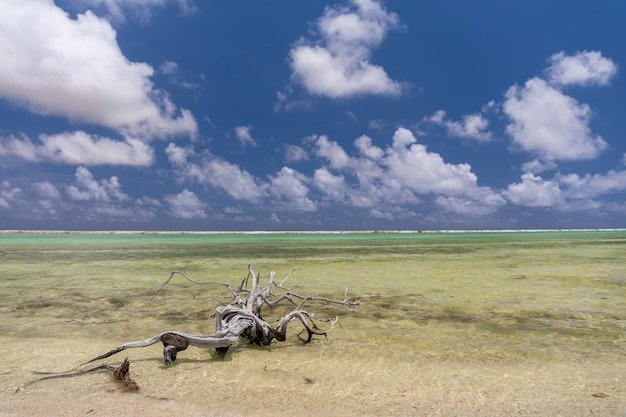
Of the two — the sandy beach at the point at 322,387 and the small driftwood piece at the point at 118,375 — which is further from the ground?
the small driftwood piece at the point at 118,375

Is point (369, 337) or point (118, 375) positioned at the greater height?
point (118, 375)

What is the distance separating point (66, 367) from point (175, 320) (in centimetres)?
344

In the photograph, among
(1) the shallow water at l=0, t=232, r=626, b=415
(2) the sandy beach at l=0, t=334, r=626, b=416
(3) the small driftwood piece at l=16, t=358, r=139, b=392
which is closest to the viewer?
(2) the sandy beach at l=0, t=334, r=626, b=416

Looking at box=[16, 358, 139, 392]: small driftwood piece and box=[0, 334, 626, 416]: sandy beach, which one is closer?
box=[0, 334, 626, 416]: sandy beach

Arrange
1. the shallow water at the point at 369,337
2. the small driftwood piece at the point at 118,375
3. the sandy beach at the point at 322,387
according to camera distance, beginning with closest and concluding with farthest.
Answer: the sandy beach at the point at 322,387 < the small driftwood piece at the point at 118,375 < the shallow water at the point at 369,337

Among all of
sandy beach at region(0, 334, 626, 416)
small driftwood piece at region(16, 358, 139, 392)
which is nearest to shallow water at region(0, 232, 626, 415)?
sandy beach at region(0, 334, 626, 416)

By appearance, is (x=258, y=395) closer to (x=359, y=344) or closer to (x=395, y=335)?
(x=359, y=344)

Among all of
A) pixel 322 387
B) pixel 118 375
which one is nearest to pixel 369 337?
pixel 322 387

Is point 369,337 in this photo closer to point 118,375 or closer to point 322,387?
point 322,387

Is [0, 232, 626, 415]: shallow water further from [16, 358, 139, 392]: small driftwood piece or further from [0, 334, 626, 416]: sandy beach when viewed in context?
[16, 358, 139, 392]: small driftwood piece

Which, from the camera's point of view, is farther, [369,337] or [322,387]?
[369,337]

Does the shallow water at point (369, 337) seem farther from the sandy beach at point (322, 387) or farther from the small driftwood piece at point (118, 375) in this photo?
the small driftwood piece at point (118, 375)

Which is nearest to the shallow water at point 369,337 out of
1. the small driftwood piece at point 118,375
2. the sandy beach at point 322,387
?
the sandy beach at point 322,387

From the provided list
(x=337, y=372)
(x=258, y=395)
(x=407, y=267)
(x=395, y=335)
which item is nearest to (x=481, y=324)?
(x=395, y=335)
